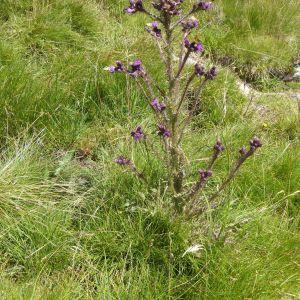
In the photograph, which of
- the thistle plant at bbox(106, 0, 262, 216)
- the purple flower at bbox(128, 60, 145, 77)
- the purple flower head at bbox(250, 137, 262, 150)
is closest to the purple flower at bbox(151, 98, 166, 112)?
the thistle plant at bbox(106, 0, 262, 216)

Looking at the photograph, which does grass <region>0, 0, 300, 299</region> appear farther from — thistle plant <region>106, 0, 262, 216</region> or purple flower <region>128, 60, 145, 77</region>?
purple flower <region>128, 60, 145, 77</region>

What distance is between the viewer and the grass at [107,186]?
2.47 metres

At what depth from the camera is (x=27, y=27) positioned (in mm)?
4527

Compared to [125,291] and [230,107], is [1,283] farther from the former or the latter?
[230,107]

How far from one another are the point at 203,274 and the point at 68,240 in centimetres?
78

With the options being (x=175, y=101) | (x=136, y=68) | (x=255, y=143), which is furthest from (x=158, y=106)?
(x=255, y=143)

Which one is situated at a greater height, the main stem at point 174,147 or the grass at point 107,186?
the main stem at point 174,147

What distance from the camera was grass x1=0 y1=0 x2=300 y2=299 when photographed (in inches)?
97.3

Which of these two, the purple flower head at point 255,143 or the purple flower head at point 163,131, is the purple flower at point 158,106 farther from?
the purple flower head at point 255,143

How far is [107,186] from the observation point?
2982mm

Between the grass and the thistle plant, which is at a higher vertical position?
the thistle plant

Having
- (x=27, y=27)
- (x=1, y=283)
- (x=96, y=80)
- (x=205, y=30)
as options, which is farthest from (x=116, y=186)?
(x=205, y=30)

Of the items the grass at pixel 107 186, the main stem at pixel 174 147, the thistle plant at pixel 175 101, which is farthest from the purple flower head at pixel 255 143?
the grass at pixel 107 186

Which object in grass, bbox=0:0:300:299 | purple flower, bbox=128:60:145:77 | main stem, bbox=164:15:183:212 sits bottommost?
grass, bbox=0:0:300:299
